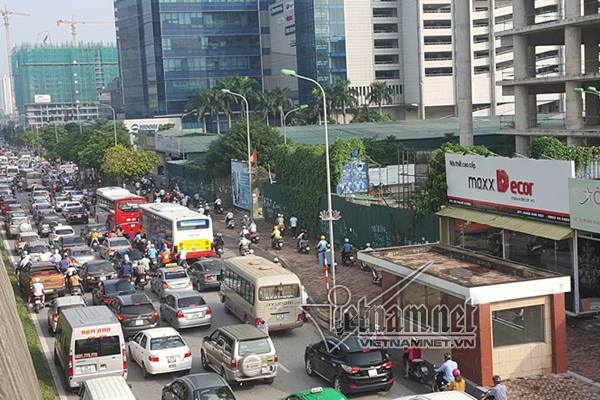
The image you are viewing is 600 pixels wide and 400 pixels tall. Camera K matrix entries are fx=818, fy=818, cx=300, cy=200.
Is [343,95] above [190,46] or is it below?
below

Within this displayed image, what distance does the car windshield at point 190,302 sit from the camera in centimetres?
2684

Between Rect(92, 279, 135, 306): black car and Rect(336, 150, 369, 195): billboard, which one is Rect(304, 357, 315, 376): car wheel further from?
Rect(336, 150, 369, 195): billboard

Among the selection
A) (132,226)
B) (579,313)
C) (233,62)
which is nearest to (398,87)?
(233,62)

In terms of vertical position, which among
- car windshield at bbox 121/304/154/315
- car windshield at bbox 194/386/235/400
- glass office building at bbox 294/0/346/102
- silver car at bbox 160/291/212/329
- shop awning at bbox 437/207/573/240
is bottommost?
silver car at bbox 160/291/212/329

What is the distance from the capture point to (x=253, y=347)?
20.6 metres

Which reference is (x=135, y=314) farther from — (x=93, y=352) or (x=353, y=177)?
(x=353, y=177)

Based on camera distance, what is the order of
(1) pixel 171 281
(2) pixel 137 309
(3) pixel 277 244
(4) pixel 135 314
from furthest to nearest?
1. (3) pixel 277 244
2. (1) pixel 171 281
3. (2) pixel 137 309
4. (4) pixel 135 314

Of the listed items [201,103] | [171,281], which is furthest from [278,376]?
[201,103]

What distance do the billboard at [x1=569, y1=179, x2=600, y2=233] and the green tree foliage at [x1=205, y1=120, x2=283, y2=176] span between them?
36332 mm

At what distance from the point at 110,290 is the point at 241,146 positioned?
31443 mm

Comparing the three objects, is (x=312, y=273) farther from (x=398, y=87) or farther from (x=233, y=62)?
(x=233, y=62)

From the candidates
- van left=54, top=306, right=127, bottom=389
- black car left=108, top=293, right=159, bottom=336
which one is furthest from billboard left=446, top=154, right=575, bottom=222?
van left=54, top=306, right=127, bottom=389

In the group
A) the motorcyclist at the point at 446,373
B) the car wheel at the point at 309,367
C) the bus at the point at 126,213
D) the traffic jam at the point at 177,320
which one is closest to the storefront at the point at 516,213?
the traffic jam at the point at 177,320

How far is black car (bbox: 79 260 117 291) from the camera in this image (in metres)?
33.6
